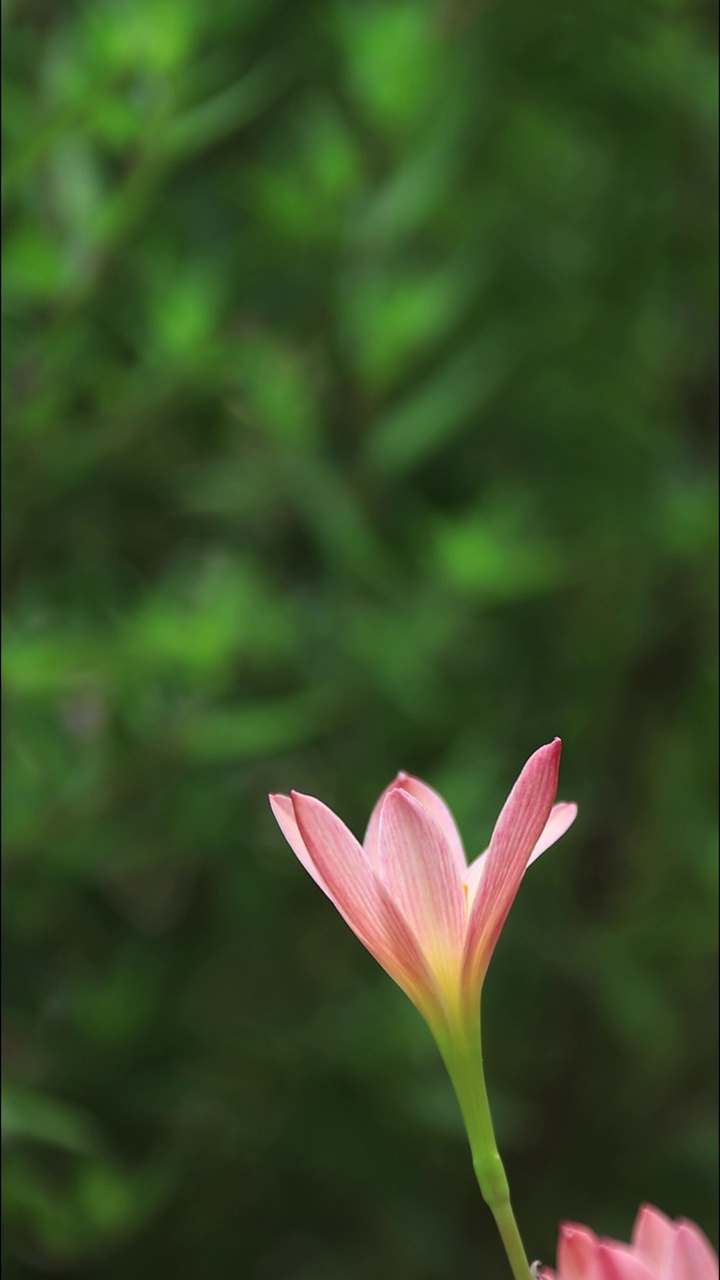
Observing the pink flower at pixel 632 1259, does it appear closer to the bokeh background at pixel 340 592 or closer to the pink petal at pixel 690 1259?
the pink petal at pixel 690 1259

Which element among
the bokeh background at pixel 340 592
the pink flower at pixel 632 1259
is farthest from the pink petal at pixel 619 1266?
the bokeh background at pixel 340 592

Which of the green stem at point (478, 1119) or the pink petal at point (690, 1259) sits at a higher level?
the green stem at point (478, 1119)

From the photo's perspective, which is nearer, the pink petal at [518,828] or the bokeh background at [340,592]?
the pink petal at [518,828]

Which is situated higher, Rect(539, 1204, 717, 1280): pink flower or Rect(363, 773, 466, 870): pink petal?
Rect(363, 773, 466, 870): pink petal

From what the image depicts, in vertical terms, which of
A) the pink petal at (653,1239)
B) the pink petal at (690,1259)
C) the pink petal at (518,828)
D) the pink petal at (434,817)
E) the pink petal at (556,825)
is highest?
the pink petal at (434,817)

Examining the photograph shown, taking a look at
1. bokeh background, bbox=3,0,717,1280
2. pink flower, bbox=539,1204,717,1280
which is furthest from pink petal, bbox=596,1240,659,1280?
bokeh background, bbox=3,0,717,1280

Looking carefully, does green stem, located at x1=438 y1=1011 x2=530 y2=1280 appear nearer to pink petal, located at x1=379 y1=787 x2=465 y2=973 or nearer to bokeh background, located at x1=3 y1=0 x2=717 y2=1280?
pink petal, located at x1=379 y1=787 x2=465 y2=973
